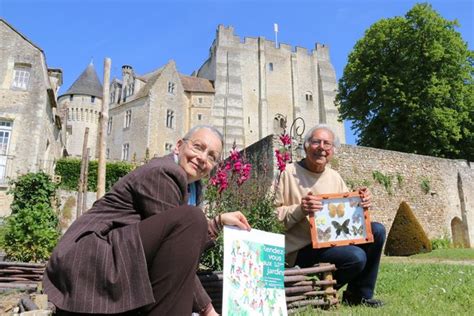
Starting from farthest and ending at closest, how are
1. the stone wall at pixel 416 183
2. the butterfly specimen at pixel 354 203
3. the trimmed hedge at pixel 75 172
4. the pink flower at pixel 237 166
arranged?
the trimmed hedge at pixel 75 172, the stone wall at pixel 416 183, the pink flower at pixel 237 166, the butterfly specimen at pixel 354 203

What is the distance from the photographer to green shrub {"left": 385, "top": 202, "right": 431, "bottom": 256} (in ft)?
48.3


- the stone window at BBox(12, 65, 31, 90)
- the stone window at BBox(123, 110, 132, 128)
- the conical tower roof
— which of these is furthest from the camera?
the conical tower roof

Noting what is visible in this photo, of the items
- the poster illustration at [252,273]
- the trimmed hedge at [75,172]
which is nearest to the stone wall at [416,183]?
the poster illustration at [252,273]

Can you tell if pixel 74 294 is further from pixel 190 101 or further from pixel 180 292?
pixel 190 101

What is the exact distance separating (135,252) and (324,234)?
213cm

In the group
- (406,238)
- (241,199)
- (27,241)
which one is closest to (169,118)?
(406,238)

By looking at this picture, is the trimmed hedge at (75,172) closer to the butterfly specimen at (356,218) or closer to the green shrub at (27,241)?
the green shrub at (27,241)

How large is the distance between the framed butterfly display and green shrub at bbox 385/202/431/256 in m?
12.6

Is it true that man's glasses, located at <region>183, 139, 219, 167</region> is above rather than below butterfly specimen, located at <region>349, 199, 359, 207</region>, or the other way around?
above

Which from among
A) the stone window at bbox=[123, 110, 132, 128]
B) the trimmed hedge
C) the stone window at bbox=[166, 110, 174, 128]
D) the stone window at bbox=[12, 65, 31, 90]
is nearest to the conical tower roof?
the stone window at bbox=[123, 110, 132, 128]

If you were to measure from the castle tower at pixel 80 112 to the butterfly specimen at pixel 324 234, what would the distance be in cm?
4411

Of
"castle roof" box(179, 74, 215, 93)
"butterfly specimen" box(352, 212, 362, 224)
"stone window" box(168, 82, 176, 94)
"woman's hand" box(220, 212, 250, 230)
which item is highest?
"castle roof" box(179, 74, 215, 93)

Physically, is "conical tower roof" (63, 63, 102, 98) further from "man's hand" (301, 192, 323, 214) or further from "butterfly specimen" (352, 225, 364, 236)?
"butterfly specimen" (352, 225, 364, 236)

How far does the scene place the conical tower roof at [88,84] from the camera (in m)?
45.7
